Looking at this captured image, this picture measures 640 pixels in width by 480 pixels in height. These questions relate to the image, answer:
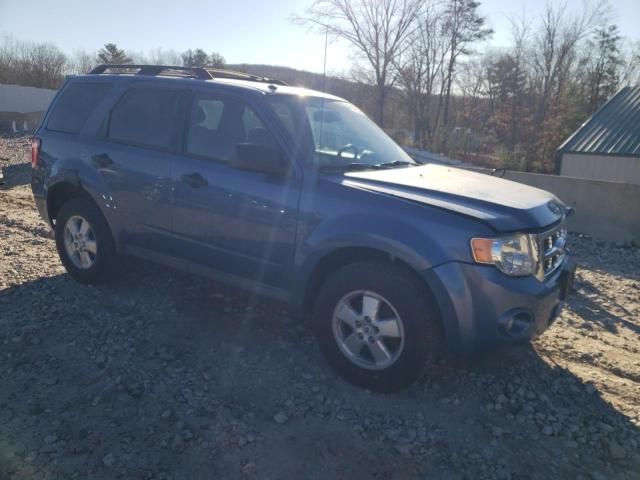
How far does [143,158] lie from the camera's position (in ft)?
13.7

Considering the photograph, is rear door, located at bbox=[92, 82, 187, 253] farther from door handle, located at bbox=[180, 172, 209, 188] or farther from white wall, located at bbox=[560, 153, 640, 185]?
white wall, located at bbox=[560, 153, 640, 185]

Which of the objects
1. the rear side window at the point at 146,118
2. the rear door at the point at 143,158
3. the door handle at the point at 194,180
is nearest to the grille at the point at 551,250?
the door handle at the point at 194,180

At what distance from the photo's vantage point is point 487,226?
2.83 m

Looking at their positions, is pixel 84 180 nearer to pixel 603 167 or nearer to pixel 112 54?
pixel 603 167

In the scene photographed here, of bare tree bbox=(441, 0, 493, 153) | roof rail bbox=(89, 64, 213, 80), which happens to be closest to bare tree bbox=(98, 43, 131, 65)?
bare tree bbox=(441, 0, 493, 153)

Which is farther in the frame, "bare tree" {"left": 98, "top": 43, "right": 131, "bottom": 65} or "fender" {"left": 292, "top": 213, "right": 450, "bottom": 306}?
"bare tree" {"left": 98, "top": 43, "right": 131, "bottom": 65}

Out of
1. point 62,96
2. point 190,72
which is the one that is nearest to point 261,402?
point 190,72

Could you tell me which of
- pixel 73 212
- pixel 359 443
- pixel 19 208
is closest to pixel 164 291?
pixel 73 212

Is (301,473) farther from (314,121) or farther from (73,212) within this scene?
(73,212)

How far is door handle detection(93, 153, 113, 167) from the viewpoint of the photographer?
14.4 ft

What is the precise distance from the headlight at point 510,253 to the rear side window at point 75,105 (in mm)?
3694

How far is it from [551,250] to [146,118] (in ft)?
11.1

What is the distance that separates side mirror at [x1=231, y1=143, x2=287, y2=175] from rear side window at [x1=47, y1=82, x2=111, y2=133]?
2069 mm

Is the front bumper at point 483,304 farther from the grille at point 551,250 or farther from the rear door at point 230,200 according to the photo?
the rear door at point 230,200
